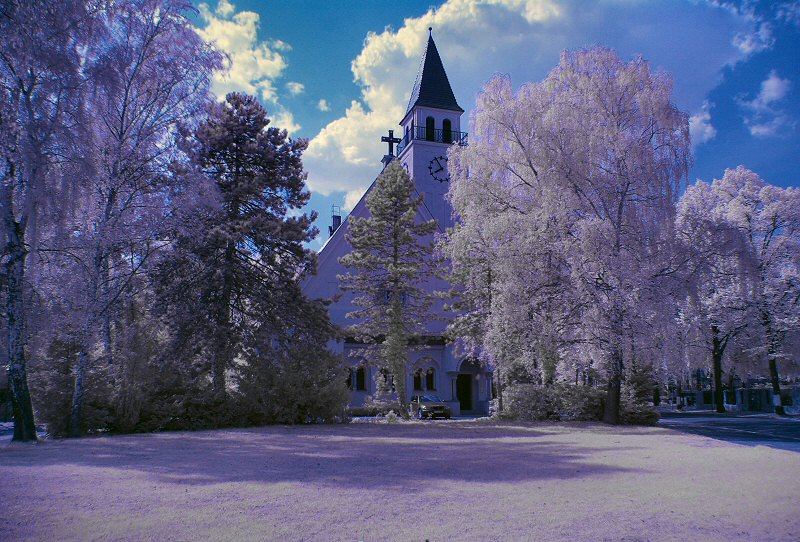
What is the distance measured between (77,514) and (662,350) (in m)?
18.1

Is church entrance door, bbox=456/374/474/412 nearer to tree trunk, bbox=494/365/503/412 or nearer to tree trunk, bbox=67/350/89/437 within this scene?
tree trunk, bbox=494/365/503/412

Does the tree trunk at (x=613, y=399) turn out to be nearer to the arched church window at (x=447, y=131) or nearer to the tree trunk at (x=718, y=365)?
the tree trunk at (x=718, y=365)

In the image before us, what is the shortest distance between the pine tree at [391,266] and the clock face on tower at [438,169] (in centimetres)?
2452

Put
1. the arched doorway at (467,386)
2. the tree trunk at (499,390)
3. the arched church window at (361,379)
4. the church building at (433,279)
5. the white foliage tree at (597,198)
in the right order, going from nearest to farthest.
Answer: the white foliage tree at (597,198)
the tree trunk at (499,390)
the church building at (433,279)
the arched church window at (361,379)
the arched doorway at (467,386)

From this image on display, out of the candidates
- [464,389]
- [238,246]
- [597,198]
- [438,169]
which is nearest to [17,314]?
[238,246]

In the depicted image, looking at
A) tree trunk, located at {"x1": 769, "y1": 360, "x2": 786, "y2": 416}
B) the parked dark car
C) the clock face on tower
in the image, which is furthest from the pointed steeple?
tree trunk, located at {"x1": 769, "y1": 360, "x2": 786, "y2": 416}

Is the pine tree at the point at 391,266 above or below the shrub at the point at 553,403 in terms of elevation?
above

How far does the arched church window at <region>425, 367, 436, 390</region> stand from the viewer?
39.6 m

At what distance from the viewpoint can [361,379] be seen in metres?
38.6

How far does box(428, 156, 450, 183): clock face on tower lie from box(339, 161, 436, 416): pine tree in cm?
2452

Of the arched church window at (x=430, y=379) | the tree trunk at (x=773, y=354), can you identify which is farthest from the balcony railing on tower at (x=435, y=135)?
the tree trunk at (x=773, y=354)

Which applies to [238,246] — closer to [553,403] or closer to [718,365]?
[553,403]

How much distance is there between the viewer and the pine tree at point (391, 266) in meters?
24.7

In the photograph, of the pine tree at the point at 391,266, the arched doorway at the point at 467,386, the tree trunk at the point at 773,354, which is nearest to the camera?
the pine tree at the point at 391,266
